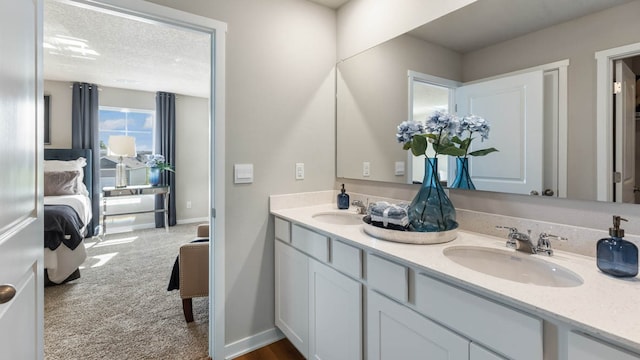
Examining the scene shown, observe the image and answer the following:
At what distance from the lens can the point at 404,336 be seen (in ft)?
3.72

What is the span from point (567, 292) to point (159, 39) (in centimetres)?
366

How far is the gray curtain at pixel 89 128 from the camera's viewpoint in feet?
15.2

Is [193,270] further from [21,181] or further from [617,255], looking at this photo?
[617,255]

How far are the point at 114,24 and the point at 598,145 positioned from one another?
3580 mm

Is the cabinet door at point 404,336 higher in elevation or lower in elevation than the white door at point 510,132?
lower

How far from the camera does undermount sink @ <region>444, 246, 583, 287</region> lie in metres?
1.02

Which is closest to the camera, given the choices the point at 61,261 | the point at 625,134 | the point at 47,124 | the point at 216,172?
the point at 625,134

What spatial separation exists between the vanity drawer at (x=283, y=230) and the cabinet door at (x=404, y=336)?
724 mm

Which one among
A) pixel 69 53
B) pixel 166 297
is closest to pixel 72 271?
pixel 166 297

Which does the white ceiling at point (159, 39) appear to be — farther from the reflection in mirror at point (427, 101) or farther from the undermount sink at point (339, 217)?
the undermount sink at point (339, 217)

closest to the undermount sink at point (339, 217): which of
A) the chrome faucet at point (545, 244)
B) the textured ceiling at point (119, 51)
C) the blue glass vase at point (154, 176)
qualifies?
the chrome faucet at point (545, 244)

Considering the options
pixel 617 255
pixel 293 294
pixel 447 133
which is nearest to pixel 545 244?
pixel 617 255

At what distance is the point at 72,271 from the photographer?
2.94 meters

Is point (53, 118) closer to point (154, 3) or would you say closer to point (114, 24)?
point (114, 24)
